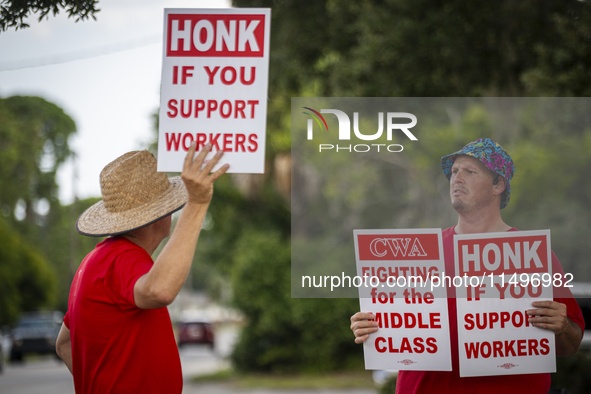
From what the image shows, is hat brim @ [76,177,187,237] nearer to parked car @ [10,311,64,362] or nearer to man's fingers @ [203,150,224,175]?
man's fingers @ [203,150,224,175]

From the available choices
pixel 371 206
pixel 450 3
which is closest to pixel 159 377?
pixel 450 3

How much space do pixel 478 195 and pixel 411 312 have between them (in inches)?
25.0

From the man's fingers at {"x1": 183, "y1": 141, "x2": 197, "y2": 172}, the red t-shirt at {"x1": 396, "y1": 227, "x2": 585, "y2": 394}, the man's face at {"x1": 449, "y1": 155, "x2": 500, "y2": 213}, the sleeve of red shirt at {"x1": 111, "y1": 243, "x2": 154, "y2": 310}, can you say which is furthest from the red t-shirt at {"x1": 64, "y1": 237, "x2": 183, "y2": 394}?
the man's face at {"x1": 449, "y1": 155, "x2": 500, "y2": 213}

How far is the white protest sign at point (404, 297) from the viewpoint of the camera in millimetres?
2773

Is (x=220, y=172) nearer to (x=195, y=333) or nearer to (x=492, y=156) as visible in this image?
(x=492, y=156)

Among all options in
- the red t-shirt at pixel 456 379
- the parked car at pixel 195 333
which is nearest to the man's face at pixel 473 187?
the red t-shirt at pixel 456 379

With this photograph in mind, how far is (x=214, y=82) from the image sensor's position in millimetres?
2582

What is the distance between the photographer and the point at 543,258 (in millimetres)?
2699

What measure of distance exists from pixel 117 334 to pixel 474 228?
5.45 feet

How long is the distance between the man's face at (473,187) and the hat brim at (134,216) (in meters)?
1.29

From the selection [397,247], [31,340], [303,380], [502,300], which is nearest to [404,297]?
[397,247]

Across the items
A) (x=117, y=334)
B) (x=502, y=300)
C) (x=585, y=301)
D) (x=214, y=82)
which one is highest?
(x=214, y=82)

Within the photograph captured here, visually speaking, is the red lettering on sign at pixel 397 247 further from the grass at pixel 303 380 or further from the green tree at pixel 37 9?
the grass at pixel 303 380

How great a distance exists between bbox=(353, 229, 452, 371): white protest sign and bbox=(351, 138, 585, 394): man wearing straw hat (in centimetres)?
7
